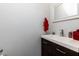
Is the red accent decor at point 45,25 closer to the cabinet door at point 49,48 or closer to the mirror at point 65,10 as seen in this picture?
the mirror at point 65,10

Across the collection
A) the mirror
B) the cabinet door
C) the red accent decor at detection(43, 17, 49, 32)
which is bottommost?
the cabinet door

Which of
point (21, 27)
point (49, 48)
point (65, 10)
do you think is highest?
point (65, 10)

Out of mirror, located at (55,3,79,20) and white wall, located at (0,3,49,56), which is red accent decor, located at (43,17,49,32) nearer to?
white wall, located at (0,3,49,56)

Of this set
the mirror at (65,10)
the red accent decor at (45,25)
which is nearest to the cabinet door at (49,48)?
the red accent decor at (45,25)

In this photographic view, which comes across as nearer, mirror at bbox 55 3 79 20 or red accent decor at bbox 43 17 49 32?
mirror at bbox 55 3 79 20

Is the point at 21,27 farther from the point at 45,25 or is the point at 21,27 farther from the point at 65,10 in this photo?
the point at 65,10

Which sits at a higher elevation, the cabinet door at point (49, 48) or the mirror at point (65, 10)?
the mirror at point (65, 10)

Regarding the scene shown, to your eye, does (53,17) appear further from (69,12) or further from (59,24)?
(69,12)

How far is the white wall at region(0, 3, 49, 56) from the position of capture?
294cm

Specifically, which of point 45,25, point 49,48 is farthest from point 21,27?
point 49,48

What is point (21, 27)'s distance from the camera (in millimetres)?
3014

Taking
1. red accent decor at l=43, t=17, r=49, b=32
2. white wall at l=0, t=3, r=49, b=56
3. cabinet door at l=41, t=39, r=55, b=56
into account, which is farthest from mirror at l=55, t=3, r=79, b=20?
cabinet door at l=41, t=39, r=55, b=56

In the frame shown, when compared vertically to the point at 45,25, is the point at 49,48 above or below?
below

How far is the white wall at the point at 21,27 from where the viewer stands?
116 inches
